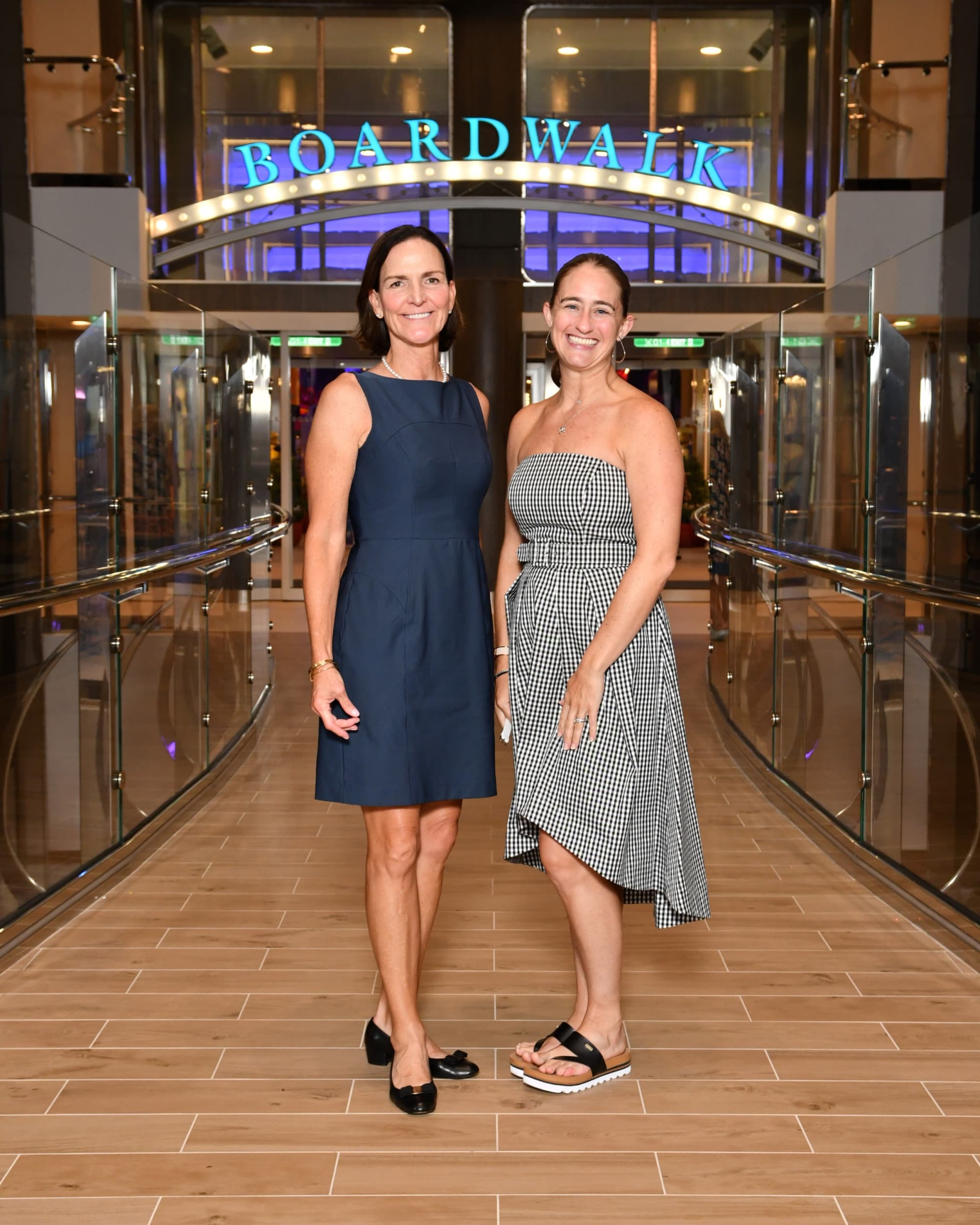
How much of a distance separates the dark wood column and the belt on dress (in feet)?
25.5

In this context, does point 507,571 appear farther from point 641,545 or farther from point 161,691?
point 161,691

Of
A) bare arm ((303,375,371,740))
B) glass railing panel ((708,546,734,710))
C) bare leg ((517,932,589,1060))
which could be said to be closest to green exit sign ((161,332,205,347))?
bare arm ((303,375,371,740))

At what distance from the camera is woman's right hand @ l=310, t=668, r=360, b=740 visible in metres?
2.89

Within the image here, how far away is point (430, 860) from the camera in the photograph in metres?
3.15

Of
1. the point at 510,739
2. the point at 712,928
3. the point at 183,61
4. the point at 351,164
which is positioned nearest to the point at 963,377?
the point at 712,928

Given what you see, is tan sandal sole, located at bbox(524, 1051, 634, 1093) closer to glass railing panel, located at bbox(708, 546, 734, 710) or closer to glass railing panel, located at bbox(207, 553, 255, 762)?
glass railing panel, located at bbox(207, 553, 255, 762)


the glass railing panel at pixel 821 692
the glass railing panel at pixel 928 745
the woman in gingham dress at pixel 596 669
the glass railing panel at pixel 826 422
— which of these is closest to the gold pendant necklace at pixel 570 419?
the woman in gingham dress at pixel 596 669

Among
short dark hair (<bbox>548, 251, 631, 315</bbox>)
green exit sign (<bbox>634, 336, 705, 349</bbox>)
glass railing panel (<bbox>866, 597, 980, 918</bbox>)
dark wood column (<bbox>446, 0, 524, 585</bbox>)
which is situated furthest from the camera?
green exit sign (<bbox>634, 336, 705, 349</bbox>)

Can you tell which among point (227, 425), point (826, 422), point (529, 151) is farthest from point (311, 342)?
point (826, 422)

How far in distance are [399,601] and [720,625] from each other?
5286 mm

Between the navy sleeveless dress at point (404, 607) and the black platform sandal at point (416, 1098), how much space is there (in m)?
0.59

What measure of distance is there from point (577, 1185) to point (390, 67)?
1290 cm

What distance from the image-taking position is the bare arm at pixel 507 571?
3125mm

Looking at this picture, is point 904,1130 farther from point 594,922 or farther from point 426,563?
point 426,563
